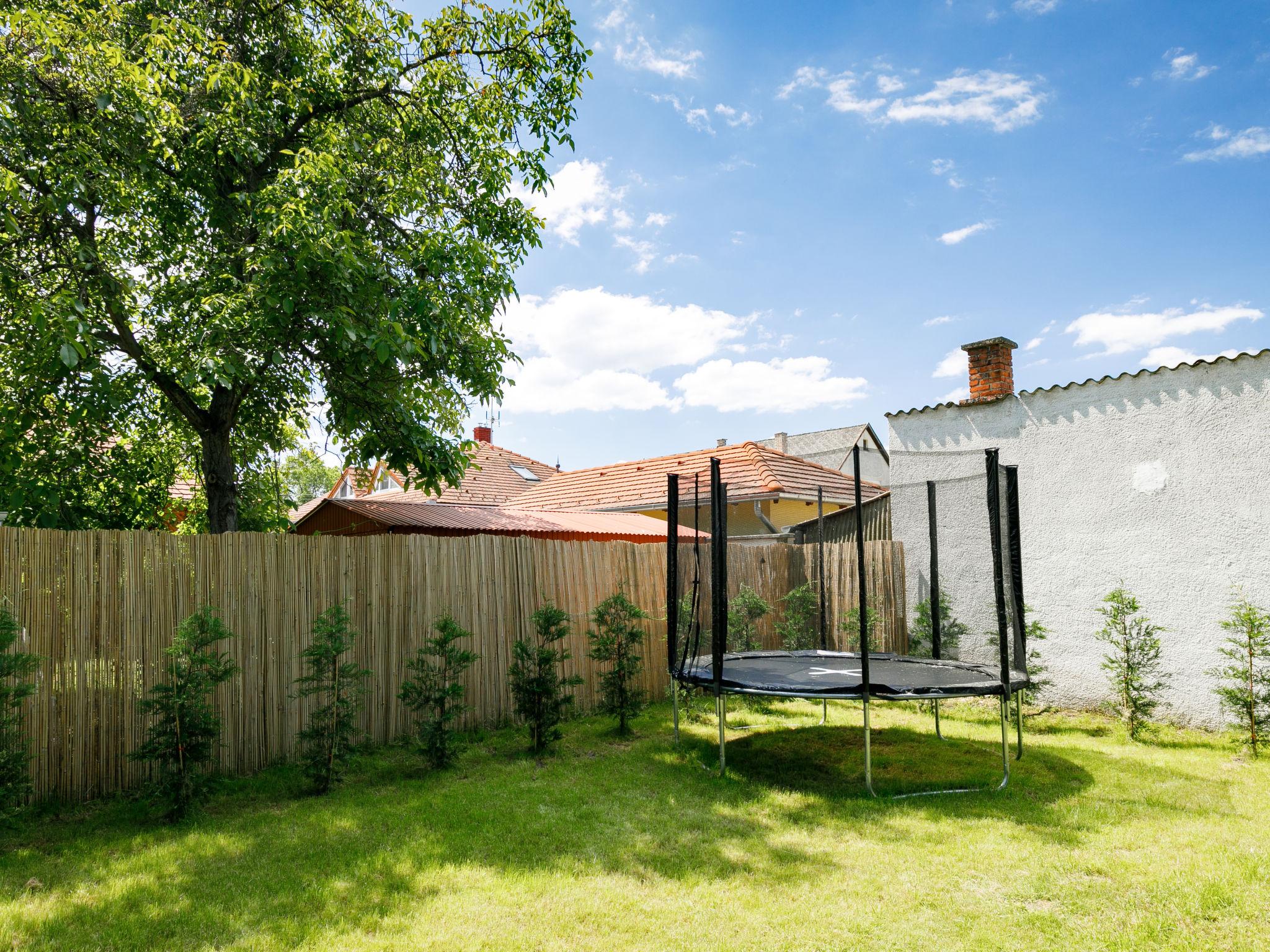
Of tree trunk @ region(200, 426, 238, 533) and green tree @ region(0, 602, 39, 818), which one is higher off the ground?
tree trunk @ region(200, 426, 238, 533)

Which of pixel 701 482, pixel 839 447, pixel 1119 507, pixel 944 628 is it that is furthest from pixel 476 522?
pixel 839 447

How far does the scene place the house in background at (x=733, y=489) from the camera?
1162 cm

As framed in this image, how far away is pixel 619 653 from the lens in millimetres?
5762

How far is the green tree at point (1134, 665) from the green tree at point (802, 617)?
2780mm

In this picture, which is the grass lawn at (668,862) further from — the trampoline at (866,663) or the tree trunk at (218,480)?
the tree trunk at (218,480)

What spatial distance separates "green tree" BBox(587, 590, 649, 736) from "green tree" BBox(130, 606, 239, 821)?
8.80 ft

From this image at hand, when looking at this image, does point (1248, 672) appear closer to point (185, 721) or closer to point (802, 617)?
point (802, 617)

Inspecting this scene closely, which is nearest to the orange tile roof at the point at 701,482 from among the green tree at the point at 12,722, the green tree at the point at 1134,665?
the green tree at the point at 1134,665

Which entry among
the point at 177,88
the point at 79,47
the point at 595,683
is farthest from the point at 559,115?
the point at 595,683

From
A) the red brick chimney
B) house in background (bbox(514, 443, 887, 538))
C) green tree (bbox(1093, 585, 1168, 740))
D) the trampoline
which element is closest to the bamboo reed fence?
the trampoline

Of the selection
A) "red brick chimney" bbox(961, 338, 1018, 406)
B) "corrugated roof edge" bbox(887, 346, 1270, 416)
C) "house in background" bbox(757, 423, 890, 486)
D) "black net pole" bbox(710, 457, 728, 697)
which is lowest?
"black net pole" bbox(710, 457, 728, 697)

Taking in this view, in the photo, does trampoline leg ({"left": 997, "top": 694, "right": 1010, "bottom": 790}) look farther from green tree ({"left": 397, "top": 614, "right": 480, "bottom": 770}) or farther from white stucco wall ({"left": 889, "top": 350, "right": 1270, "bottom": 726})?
green tree ({"left": 397, "top": 614, "right": 480, "bottom": 770})

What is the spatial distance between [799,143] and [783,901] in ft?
21.5

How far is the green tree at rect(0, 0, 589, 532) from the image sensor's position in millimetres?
4691
